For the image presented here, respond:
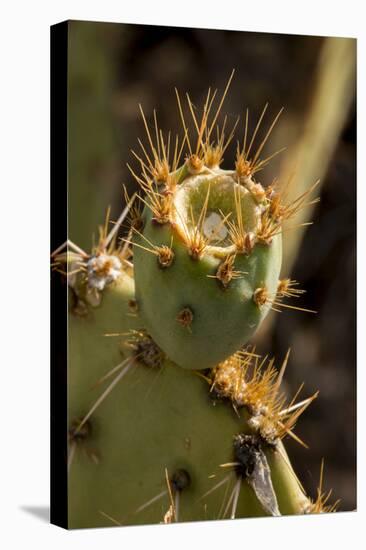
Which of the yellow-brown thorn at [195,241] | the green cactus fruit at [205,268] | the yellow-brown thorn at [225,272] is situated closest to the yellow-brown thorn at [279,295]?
the green cactus fruit at [205,268]

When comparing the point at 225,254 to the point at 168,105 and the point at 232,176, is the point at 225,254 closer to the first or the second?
the point at 232,176

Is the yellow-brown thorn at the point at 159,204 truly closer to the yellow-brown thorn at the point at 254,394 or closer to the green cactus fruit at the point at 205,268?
the green cactus fruit at the point at 205,268

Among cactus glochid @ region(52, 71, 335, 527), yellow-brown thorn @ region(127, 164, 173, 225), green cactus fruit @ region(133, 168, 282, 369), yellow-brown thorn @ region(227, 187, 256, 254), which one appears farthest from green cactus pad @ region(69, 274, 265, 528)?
yellow-brown thorn @ region(227, 187, 256, 254)

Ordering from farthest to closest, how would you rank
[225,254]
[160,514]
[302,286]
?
[302,286]
[160,514]
[225,254]

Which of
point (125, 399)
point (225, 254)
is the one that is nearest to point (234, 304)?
point (225, 254)

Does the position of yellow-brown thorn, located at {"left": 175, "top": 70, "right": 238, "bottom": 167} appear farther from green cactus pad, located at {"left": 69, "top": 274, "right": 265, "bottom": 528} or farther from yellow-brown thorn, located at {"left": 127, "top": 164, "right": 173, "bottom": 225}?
green cactus pad, located at {"left": 69, "top": 274, "right": 265, "bottom": 528}

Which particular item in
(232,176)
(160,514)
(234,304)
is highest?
(232,176)

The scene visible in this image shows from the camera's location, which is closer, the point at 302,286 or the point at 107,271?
the point at 107,271
